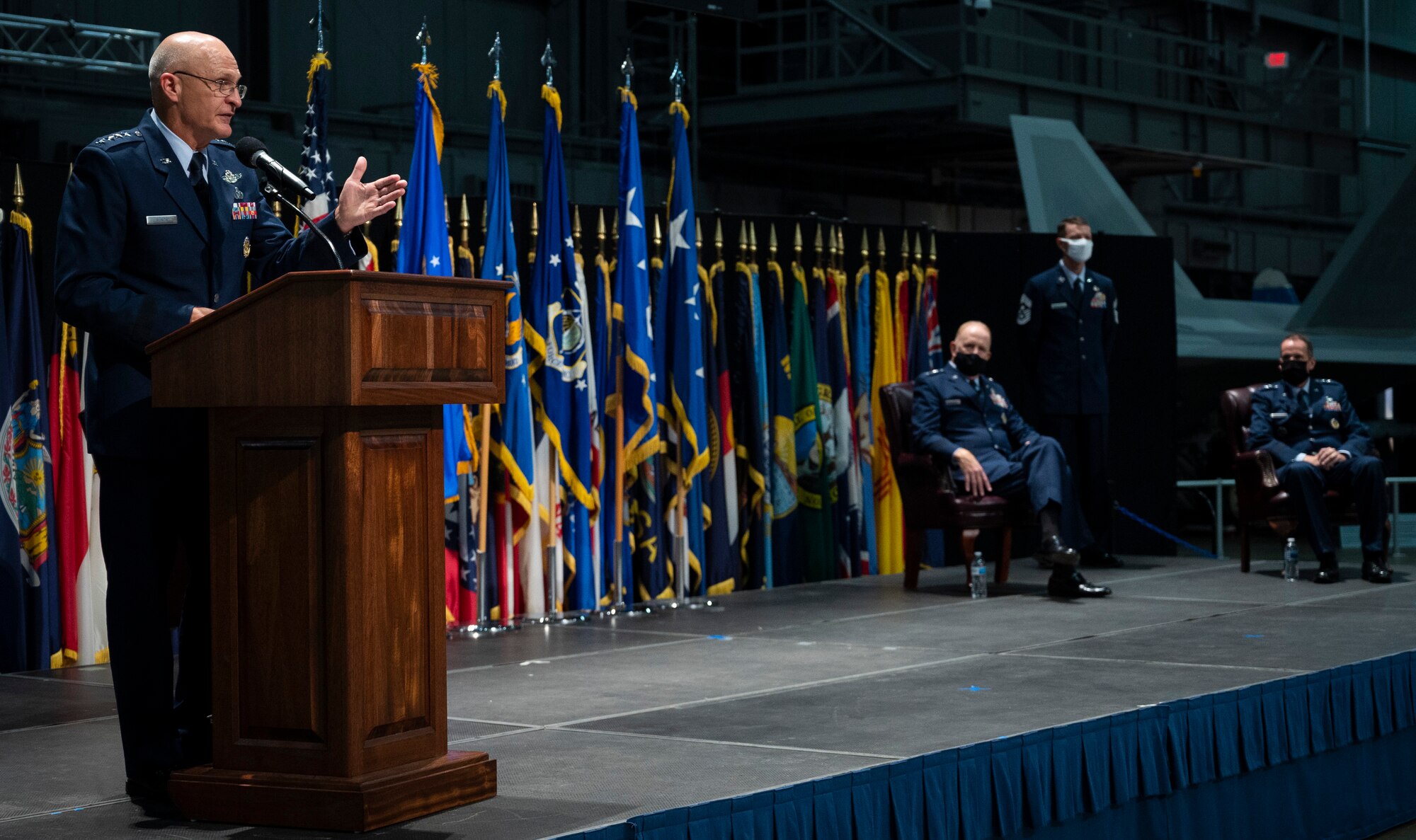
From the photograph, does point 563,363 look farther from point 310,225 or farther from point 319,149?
point 310,225

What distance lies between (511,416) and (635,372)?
60 cm

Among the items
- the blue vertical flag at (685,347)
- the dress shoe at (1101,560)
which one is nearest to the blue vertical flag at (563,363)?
the blue vertical flag at (685,347)

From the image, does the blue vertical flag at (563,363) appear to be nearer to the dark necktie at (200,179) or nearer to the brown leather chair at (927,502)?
the brown leather chair at (927,502)

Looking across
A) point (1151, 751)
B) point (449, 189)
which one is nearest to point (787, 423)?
point (1151, 751)

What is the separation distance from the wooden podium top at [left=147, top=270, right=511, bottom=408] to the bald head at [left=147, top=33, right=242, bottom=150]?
431 mm

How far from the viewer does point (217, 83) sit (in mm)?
3029

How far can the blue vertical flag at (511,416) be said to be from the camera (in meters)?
6.11

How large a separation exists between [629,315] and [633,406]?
36 centimetres

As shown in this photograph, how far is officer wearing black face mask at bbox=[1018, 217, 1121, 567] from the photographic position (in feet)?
25.3

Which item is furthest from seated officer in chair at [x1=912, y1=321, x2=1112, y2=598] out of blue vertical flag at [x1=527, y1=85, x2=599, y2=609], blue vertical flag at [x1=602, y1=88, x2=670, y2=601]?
blue vertical flag at [x1=527, y1=85, x2=599, y2=609]

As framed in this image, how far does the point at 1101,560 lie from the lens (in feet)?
26.5

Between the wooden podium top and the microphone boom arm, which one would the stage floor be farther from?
the microphone boom arm

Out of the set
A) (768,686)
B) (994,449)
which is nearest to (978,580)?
(994,449)

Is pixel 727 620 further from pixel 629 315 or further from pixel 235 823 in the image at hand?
pixel 235 823
